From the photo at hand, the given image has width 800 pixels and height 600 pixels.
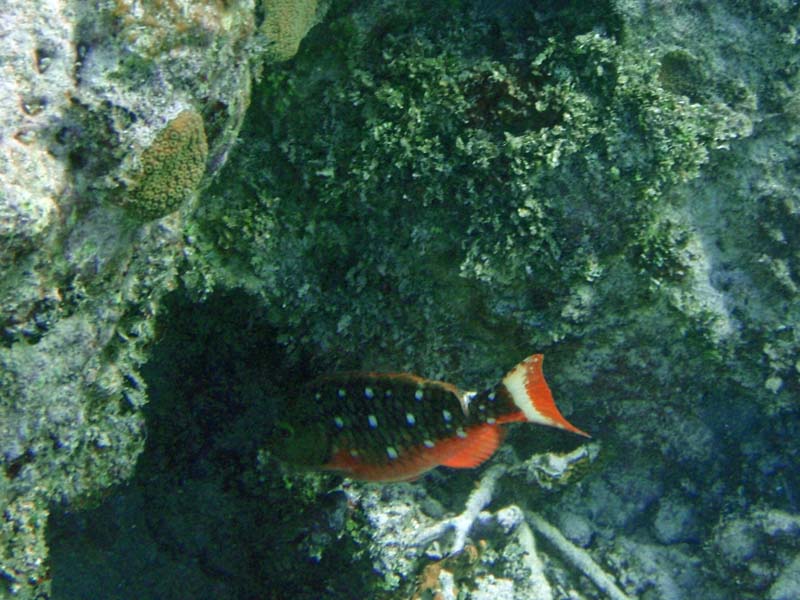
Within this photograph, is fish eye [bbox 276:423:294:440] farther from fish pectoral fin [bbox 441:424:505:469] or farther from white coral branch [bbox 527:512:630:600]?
white coral branch [bbox 527:512:630:600]

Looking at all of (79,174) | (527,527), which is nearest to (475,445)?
(527,527)

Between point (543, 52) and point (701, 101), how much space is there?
0.99 metres

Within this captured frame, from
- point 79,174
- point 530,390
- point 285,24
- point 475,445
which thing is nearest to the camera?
point 79,174

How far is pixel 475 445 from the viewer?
10.9 feet

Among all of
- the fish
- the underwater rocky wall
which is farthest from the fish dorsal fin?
the underwater rocky wall

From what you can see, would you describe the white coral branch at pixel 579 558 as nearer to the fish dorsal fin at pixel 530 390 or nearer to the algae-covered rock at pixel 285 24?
the fish dorsal fin at pixel 530 390

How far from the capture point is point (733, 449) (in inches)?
178

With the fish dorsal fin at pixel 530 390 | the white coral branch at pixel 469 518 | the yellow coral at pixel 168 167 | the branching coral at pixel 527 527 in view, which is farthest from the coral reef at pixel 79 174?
the branching coral at pixel 527 527

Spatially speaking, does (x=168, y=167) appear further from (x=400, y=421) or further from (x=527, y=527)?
(x=527, y=527)

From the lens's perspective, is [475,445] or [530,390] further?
[475,445]

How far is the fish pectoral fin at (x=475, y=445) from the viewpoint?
325cm

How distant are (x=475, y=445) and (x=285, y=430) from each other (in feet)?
3.61

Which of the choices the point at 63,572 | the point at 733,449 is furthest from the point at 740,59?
the point at 63,572

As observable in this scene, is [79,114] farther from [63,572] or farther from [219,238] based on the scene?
[63,572]
